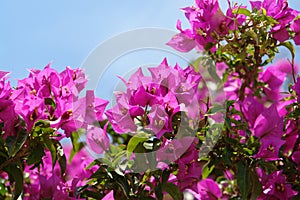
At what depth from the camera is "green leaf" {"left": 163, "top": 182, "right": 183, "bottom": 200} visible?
142cm

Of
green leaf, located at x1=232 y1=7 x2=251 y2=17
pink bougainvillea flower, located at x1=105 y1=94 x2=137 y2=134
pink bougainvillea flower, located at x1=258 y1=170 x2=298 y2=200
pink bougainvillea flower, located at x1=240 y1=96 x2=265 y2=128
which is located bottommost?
pink bougainvillea flower, located at x1=258 y1=170 x2=298 y2=200

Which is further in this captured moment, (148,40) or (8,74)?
(148,40)

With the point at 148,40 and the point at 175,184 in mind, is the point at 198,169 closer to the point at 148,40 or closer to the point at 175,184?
the point at 175,184

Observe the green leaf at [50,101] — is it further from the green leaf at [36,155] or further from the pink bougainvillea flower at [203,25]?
the pink bougainvillea flower at [203,25]

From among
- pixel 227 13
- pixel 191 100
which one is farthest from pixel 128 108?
pixel 227 13

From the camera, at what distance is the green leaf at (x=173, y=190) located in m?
1.42

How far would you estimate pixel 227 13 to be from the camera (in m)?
1.65

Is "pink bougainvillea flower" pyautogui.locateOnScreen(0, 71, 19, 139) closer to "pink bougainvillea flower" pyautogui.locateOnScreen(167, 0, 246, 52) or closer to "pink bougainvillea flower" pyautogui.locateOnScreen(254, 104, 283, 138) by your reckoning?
"pink bougainvillea flower" pyautogui.locateOnScreen(167, 0, 246, 52)

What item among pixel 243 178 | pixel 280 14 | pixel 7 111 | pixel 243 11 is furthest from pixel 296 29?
pixel 7 111

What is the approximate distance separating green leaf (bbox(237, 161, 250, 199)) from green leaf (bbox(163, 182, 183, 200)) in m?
0.17

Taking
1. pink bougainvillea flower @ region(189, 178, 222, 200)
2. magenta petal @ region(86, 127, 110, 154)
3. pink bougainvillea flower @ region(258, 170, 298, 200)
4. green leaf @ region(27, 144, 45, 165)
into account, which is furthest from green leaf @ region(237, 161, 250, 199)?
green leaf @ region(27, 144, 45, 165)

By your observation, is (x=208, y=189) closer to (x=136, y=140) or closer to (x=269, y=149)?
(x=269, y=149)

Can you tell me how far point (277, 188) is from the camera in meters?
1.55

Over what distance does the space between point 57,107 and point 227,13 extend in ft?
2.17
